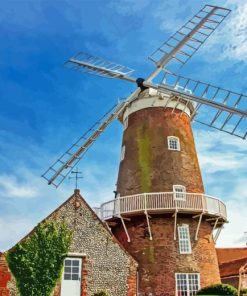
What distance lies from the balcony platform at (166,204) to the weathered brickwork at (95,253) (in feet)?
12.5

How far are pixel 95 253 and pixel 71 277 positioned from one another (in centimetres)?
165

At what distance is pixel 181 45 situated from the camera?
25391 mm

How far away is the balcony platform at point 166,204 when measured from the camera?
23266 mm

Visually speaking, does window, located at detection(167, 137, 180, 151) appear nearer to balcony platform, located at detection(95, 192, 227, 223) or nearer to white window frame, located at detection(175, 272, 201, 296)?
balcony platform, located at detection(95, 192, 227, 223)

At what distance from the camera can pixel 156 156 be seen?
25.6 metres

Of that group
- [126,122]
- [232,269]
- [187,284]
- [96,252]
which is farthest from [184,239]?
[232,269]

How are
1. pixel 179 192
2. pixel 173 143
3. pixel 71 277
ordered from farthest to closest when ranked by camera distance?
1. pixel 173 143
2. pixel 179 192
3. pixel 71 277

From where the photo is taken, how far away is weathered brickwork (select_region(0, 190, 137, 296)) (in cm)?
1914

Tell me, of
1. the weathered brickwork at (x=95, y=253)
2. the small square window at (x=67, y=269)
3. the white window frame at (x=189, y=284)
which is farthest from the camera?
the white window frame at (x=189, y=284)

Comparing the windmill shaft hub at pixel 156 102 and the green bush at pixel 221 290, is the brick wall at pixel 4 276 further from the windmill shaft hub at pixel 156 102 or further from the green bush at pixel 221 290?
the windmill shaft hub at pixel 156 102

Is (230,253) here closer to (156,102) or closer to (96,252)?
(156,102)

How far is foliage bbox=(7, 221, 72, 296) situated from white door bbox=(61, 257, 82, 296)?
1.43 m

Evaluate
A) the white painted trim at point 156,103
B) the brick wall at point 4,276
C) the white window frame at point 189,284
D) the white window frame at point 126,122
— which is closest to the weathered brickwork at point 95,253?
the brick wall at point 4,276

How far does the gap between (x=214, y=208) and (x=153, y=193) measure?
3.97 m
